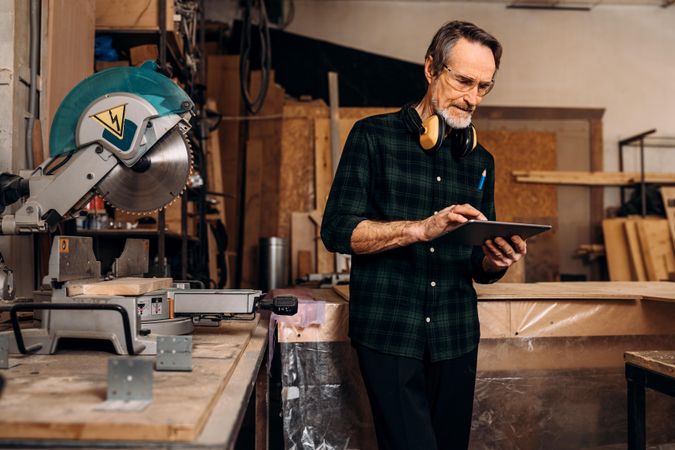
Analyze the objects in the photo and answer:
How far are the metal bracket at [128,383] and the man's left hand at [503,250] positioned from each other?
92 cm

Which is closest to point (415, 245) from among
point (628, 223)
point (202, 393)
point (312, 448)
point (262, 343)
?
point (262, 343)

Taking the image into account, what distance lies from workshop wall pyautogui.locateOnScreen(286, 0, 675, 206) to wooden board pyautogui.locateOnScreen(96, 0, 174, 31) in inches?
122

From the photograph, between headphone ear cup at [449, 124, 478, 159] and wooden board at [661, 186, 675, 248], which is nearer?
headphone ear cup at [449, 124, 478, 159]

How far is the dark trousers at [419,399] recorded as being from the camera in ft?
4.53

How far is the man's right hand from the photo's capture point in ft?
4.05

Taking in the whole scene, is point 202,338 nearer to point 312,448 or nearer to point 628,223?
point 312,448

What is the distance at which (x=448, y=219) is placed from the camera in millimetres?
1243

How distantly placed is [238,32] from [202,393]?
567 cm

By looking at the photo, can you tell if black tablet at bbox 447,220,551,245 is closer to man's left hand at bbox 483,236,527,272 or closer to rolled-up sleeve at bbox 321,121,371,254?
man's left hand at bbox 483,236,527,272

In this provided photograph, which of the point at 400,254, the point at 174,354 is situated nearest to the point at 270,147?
the point at 400,254

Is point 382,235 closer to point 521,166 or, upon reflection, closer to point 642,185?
point 521,166

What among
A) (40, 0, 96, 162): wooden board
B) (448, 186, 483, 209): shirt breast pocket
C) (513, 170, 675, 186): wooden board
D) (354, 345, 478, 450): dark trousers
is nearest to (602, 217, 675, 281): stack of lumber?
(513, 170, 675, 186): wooden board

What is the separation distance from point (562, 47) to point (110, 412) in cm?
670

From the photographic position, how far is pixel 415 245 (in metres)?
1.48
